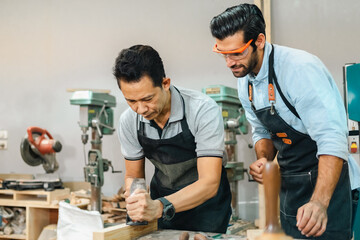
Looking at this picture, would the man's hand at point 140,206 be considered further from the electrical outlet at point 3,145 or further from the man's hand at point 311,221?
the electrical outlet at point 3,145

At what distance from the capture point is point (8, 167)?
16.1 feet

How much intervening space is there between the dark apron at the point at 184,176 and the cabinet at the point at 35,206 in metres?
2.02

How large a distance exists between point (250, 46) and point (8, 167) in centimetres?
414

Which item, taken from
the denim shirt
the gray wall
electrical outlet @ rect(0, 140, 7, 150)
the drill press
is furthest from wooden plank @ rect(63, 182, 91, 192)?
the denim shirt

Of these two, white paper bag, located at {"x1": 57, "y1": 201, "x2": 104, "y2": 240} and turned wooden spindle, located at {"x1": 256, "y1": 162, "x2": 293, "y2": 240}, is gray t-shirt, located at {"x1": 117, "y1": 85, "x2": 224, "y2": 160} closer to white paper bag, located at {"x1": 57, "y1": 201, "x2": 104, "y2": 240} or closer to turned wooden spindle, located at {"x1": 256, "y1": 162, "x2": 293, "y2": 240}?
turned wooden spindle, located at {"x1": 256, "y1": 162, "x2": 293, "y2": 240}

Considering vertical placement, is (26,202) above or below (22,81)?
below

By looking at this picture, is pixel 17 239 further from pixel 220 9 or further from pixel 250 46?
pixel 250 46

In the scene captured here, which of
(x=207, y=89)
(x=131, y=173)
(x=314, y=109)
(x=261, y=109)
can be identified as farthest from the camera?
(x=207, y=89)

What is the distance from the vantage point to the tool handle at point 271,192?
3.59ft

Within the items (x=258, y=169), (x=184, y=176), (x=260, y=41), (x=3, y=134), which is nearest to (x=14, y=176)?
(x=3, y=134)

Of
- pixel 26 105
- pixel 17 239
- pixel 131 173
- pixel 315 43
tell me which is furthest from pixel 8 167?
pixel 315 43

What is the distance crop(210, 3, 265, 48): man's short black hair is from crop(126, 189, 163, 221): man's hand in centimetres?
73

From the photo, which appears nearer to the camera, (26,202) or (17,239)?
(26,202)

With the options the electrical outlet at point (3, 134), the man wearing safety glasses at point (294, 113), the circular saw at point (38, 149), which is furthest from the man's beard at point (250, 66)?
the electrical outlet at point (3, 134)
